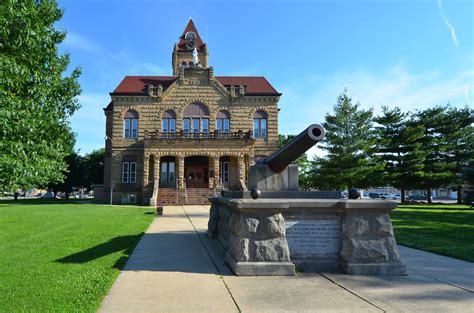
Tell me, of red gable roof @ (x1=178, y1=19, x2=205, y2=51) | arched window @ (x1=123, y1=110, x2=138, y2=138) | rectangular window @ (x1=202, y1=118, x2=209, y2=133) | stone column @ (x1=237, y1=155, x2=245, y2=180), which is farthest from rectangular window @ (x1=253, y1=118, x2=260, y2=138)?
red gable roof @ (x1=178, y1=19, x2=205, y2=51)

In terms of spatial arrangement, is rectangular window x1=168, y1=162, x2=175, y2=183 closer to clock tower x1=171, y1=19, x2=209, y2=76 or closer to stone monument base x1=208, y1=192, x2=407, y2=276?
clock tower x1=171, y1=19, x2=209, y2=76

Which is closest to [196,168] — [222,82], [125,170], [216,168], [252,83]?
[216,168]

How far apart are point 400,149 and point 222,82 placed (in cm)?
2241

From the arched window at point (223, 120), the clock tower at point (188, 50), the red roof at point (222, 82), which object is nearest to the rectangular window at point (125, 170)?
the red roof at point (222, 82)

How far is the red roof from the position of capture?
134 ft

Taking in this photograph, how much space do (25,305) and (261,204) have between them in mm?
3747

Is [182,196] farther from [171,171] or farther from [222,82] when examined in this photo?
[222,82]

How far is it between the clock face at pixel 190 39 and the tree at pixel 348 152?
25.9 metres

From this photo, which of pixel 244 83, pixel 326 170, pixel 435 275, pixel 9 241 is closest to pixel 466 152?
pixel 326 170

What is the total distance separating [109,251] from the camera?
877 centimetres

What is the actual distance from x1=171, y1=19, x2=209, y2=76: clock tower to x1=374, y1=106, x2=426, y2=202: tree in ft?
90.2

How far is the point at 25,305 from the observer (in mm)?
4668

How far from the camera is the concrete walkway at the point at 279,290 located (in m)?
4.62

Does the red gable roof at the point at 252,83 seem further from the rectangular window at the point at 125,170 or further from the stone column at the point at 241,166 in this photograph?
the rectangular window at the point at 125,170
